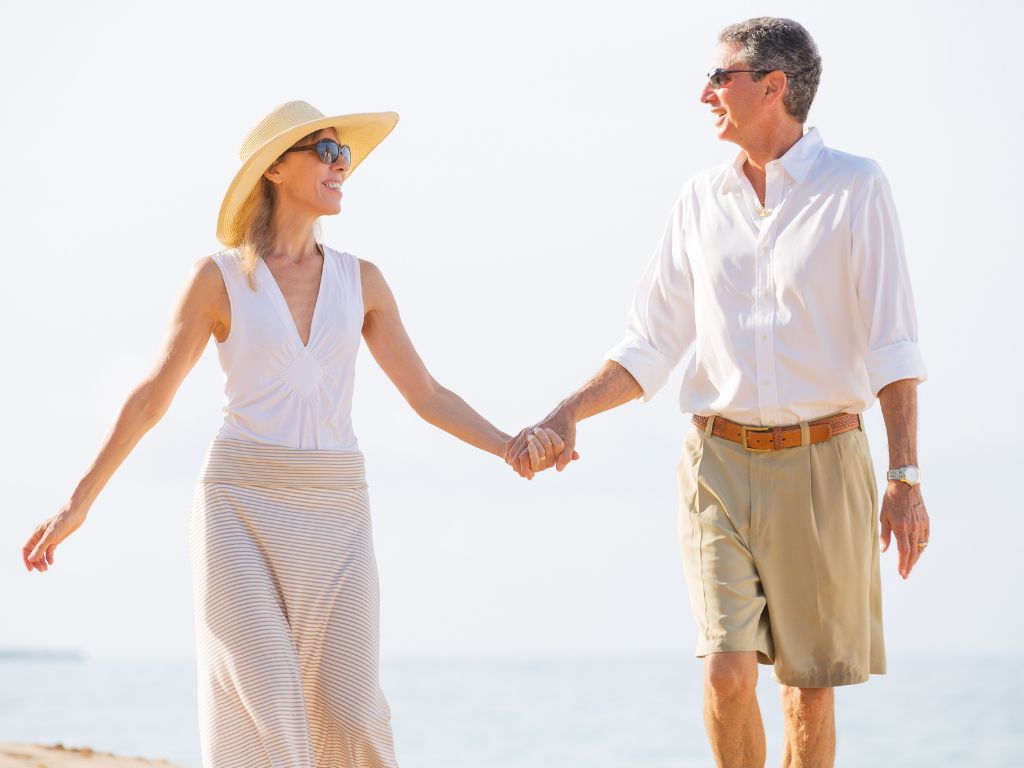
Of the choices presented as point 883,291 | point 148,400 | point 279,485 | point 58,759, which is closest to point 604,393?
point 883,291

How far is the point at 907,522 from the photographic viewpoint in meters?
4.94

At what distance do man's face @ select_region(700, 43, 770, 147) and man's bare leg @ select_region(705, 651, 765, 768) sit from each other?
1839 mm

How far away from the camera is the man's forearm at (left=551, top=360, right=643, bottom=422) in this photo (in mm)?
5715

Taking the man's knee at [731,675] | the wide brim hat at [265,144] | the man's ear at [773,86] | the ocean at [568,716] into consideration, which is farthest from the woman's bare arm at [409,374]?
the ocean at [568,716]

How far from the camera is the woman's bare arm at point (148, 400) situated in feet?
16.4

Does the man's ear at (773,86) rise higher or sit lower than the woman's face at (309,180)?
higher

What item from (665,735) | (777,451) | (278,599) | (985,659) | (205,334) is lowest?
(985,659)

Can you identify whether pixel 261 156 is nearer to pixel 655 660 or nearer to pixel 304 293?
pixel 304 293

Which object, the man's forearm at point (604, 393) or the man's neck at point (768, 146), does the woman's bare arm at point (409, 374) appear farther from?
the man's neck at point (768, 146)

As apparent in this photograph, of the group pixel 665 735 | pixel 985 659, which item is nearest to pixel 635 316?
pixel 665 735

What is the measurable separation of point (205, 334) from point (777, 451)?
1955 mm

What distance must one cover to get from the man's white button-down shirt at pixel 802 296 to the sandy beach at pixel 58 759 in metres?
3.20

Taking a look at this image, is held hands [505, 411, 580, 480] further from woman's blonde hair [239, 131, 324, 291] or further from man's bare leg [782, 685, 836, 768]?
man's bare leg [782, 685, 836, 768]

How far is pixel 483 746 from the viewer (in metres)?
23.2
